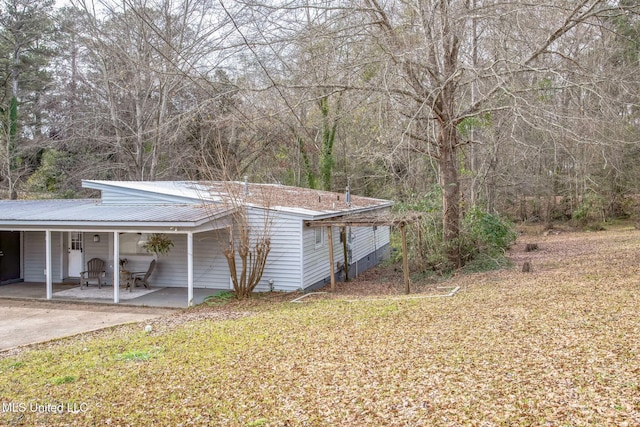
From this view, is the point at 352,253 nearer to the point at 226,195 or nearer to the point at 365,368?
the point at 226,195

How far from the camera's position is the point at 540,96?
37.6 feet

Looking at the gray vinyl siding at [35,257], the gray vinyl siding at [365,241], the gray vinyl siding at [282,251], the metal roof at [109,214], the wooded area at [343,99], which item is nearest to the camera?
the wooded area at [343,99]

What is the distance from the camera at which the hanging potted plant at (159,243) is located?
13156 millimetres

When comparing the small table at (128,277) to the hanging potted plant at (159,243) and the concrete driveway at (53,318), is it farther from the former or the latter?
the concrete driveway at (53,318)

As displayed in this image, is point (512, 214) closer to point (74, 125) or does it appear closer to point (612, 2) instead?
point (612, 2)

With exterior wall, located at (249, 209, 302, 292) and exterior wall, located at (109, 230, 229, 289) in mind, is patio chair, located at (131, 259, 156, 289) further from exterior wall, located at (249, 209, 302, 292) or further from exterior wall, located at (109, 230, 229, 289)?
exterior wall, located at (249, 209, 302, 292)

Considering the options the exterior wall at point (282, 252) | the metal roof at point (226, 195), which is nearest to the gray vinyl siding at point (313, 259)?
the exterior wall at point (282, 252)

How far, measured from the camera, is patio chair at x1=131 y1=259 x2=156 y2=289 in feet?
42.5

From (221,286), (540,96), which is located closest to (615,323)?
(540,96)

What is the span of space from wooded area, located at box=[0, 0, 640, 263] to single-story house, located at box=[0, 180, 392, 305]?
1222mm
